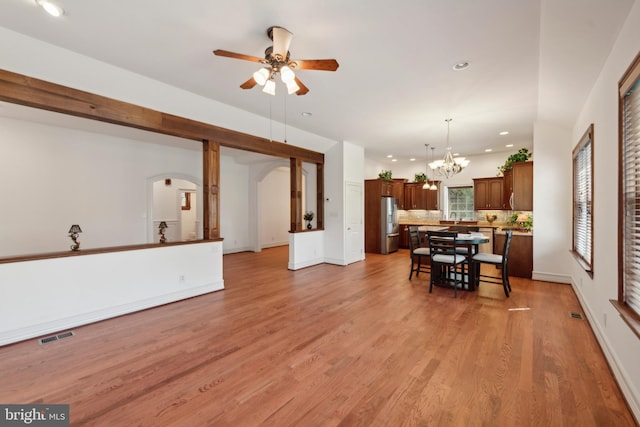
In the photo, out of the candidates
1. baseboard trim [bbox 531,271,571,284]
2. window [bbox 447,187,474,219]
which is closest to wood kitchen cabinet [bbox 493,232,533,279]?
baseboard trim [bbox 531,271,571,284]

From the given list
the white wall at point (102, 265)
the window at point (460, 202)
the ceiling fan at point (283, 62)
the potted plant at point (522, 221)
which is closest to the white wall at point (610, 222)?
the ceiling fan at point (283, 62)

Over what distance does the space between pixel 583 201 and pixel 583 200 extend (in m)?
0.02

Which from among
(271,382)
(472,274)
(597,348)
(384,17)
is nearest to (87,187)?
(271,382)

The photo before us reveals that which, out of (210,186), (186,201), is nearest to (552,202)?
(210,186)

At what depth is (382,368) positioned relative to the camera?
7.94 feet

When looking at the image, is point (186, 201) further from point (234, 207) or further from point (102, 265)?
point (102, 265)

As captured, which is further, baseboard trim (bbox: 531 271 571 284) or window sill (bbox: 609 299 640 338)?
baseboard trim (bbox: 531 271 571 284)

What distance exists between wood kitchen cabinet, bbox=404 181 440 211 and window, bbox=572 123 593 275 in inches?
171

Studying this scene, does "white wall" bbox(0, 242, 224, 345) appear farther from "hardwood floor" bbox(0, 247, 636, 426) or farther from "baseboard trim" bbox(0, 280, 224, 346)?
"hardwood floor" bbox(0, 247, 636, 426)

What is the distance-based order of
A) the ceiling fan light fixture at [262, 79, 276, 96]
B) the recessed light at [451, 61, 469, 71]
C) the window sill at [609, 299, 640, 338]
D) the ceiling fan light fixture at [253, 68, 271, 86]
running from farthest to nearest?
the recessed light at [451, 61, 469, 71]
the ceiling fan light fixture at [262, 79, 276, 96]
the ceiling fan light fixture at [253, 68, 271, 86]
the window sill at [609, 299, 640, 338]

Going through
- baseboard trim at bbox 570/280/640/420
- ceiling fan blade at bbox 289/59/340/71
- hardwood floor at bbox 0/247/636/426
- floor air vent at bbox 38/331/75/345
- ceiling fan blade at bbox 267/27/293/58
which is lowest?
hardwood floor at bbox 0/247/636/426

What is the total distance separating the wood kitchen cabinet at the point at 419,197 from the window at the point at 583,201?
4.36 metres

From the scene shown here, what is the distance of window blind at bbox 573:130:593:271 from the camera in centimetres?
351

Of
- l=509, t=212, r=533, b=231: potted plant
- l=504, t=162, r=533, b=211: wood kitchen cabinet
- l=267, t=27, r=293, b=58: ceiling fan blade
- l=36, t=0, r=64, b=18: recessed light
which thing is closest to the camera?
l=36, t=0, r=64, b=18: recessed light
